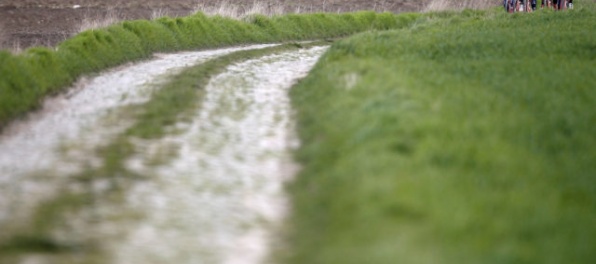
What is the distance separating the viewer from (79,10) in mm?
42500

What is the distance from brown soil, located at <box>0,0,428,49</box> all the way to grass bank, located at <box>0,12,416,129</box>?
10.6 feet

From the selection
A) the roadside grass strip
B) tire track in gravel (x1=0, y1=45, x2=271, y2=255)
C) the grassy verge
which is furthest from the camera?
tire track in gravel (x1=0, y1=45, x2=271, y2=255)

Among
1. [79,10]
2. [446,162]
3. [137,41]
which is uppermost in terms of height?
[79,10]

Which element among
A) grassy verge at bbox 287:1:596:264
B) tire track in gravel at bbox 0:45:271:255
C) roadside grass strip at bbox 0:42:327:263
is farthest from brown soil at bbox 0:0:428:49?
grassy verge at bbox 287:1:596:264

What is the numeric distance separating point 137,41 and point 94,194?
16.6 m

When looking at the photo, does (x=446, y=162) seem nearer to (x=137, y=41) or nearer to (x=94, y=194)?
(x=94, y=194)

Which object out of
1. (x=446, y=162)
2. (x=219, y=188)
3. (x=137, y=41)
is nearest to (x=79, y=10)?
(x=137, y=41)

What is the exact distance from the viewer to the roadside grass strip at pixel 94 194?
9.09 metres

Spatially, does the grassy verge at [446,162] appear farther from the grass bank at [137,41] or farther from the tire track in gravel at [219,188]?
the grass bank at [137,41]

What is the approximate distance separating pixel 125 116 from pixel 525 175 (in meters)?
7.61

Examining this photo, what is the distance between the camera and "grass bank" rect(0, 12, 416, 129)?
17925 millimetres

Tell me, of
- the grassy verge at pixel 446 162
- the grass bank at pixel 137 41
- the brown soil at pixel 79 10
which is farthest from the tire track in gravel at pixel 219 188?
the brown soil at pixel 79 10

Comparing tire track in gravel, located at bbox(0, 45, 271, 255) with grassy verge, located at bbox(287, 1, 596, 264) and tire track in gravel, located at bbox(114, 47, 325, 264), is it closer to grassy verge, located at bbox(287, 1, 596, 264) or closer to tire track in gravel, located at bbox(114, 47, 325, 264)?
tire track in gravel, located at bbox(114, 47, 325, 264)

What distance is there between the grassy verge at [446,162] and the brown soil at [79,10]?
50.0 feet
